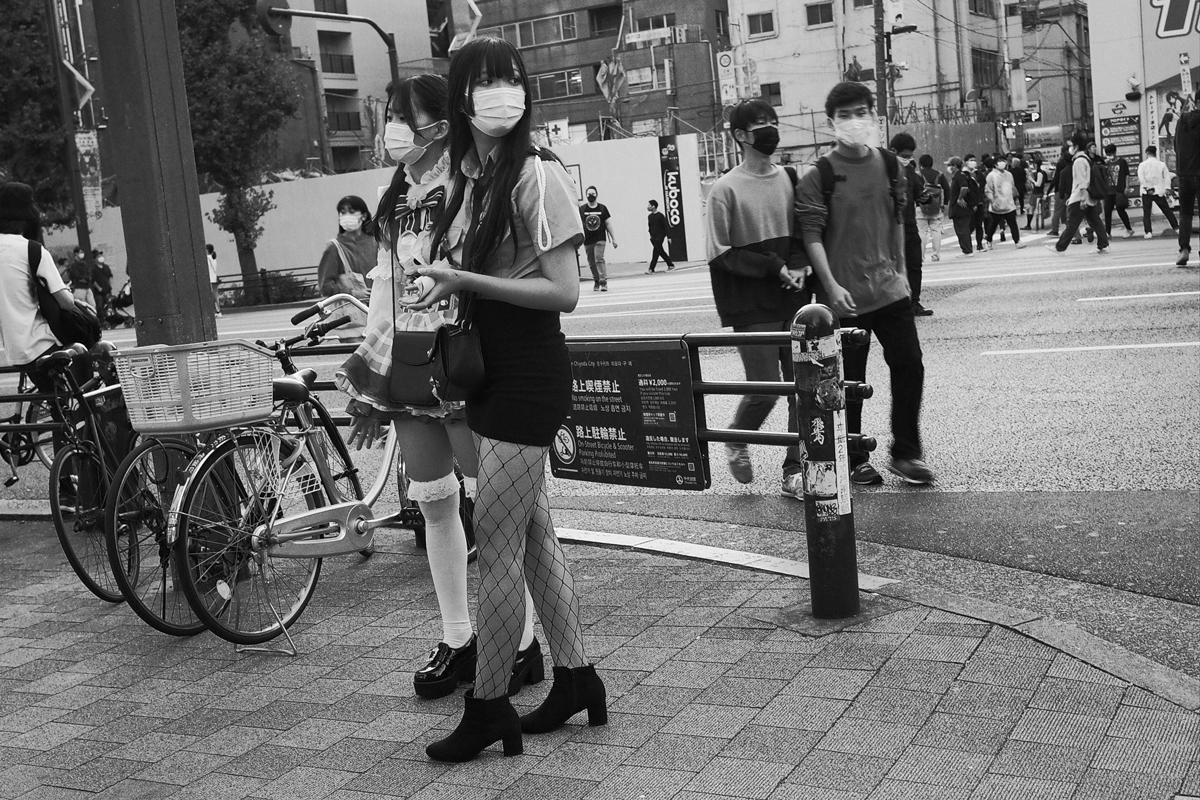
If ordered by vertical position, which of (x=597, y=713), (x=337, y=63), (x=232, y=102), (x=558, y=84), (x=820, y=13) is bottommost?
(x=597, y=713)

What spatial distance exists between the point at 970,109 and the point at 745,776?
5699 cm

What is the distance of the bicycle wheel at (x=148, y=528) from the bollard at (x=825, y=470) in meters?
2.28

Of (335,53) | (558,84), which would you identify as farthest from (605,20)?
(335,53)

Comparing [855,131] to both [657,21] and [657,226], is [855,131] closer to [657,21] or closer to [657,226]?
[657,226]

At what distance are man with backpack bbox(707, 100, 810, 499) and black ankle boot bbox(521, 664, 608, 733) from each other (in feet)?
10.1

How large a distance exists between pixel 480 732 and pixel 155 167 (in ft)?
10.3

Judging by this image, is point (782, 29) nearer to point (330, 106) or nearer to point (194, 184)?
point (330, 106)

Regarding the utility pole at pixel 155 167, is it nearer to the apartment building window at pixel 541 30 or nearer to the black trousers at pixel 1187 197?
the black trousers at pixel 1187 197

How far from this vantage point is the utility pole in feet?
17.2

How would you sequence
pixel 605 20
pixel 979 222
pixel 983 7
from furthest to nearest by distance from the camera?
pixel 605 20, pixel 983 7, pixel 979 222

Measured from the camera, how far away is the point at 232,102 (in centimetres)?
3316

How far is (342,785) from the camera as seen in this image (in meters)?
3.29

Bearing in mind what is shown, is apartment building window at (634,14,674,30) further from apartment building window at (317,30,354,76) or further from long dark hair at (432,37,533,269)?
long dark hair at (432,37,533,269)

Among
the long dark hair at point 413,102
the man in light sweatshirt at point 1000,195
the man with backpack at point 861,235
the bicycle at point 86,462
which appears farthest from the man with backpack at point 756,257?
the man in light sweatshirt at point 1000,195
